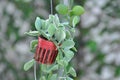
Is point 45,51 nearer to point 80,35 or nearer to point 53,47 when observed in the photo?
point 53,47

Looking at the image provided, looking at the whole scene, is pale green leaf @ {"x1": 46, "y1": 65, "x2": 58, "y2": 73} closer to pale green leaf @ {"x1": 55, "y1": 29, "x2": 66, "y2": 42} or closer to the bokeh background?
pale green leaf @ {"x1": 55, "y1": 29, "x2": 66, "y2": 42}

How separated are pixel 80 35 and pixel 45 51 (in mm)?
1477

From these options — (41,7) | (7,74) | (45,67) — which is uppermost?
(41,7)

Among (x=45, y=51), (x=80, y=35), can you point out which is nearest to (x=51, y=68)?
(x=45, y=51)

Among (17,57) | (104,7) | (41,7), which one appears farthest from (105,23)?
(17,57)

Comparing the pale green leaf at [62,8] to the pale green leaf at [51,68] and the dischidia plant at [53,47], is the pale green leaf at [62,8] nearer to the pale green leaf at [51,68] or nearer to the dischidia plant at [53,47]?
the dischidia plant at [53,47]

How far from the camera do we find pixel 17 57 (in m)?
2.12

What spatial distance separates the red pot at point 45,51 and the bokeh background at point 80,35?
1.24 metres

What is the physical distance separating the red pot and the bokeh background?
1.24 m

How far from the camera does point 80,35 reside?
214 centimetres

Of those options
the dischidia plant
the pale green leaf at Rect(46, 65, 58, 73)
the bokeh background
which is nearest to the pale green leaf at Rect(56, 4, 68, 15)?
the dischidia plant

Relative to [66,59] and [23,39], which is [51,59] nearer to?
[66,59]

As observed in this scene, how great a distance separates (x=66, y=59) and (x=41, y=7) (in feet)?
4.70

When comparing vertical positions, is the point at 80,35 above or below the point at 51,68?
above
